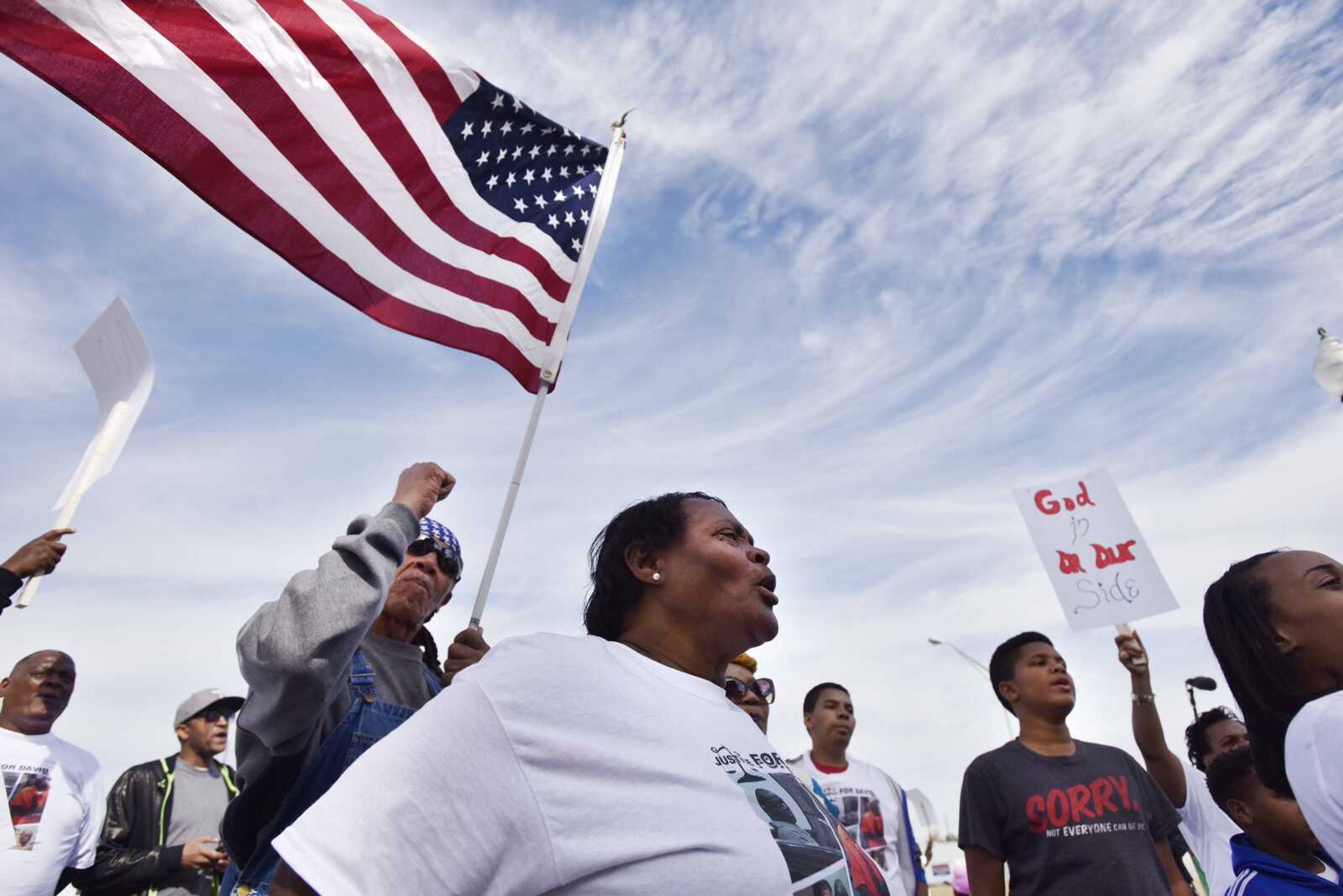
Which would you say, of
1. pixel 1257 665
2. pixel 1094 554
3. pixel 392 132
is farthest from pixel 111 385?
pixel 1094 554

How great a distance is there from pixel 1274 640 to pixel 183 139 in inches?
154

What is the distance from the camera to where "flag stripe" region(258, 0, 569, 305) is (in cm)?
379

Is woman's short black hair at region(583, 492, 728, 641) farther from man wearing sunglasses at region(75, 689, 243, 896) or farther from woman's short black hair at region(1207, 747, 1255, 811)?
man wearing sunglasses at region(75, 689, 243, 896)

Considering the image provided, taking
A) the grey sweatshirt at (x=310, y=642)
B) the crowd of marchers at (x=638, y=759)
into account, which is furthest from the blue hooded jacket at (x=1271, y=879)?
the grey sweatshirt at (x=310, y=642)

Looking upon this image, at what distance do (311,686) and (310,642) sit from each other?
11 centimetres

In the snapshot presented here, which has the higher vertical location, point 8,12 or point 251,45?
point 251,45

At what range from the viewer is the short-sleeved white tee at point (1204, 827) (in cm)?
480

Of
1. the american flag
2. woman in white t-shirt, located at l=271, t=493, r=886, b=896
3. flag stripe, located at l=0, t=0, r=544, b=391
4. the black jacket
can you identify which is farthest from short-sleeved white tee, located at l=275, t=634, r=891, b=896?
the black jacket

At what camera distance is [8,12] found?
3.07 meters

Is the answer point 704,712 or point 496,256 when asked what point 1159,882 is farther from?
point 496,256

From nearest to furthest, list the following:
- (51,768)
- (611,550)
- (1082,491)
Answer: (611,550) < (51,768) < (1082,491)

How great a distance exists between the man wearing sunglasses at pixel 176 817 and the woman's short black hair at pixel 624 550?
352 centimetres

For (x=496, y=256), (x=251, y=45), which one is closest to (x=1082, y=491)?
(x=496, y=256)

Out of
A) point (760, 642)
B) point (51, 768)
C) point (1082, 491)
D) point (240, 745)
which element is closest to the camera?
point (240, 745)
